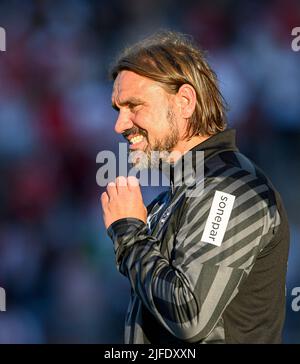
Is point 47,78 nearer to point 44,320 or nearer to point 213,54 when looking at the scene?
point 213,54

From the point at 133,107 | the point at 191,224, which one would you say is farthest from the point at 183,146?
the point at 191,224

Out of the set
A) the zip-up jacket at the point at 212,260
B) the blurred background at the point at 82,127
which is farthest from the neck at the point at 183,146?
the blurred background at the point at 82,127

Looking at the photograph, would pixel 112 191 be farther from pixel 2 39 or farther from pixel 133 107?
pixel 2 39

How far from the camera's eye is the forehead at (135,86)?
6.40 feet

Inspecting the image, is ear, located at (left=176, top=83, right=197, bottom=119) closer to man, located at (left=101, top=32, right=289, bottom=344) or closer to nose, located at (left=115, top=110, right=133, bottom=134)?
man, located at (left=101, top=32, right=289, bottom=344)

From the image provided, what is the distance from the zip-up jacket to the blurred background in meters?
2.58

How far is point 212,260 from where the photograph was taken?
1.58m

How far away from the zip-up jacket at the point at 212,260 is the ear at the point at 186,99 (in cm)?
18

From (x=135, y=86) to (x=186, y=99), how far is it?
5.6 inches

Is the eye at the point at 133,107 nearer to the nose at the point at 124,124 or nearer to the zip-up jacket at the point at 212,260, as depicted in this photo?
the nose at the point at 124,124

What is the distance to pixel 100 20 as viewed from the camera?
489 cm

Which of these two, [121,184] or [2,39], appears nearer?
[121,184]
